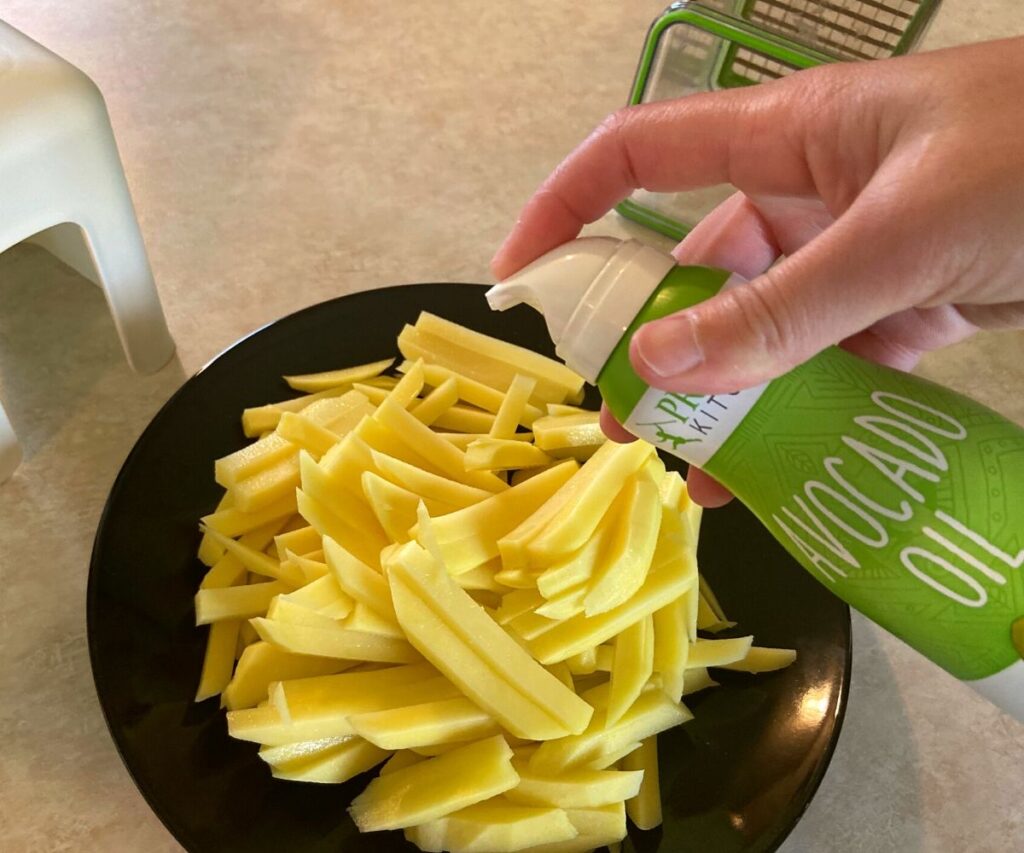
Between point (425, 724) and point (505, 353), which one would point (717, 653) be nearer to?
point (425, 724)

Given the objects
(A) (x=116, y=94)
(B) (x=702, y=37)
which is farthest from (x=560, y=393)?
(A) (x=116, y=94)

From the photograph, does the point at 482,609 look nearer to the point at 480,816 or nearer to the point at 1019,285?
the point at 480,816

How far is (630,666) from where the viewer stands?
2.14ft

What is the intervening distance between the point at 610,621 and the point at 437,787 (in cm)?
16

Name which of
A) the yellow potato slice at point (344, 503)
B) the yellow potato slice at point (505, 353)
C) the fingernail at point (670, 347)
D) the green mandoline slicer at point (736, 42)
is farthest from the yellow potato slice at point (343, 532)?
the green mandoline slicer at point (736, 42)

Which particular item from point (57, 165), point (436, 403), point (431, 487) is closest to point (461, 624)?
point (431, 487)

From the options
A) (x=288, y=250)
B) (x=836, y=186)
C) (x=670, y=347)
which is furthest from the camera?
(x=288, y=250)

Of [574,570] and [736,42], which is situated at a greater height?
[736,42]

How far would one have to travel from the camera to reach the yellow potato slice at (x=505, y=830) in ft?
1.96

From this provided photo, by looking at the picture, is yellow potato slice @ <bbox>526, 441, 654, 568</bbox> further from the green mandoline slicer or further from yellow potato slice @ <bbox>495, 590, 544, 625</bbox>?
the green mandoline slicer

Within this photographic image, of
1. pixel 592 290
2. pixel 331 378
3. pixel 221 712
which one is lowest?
pixel 221 712

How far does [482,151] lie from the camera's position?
1.21m

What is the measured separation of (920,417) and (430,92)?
0.96m

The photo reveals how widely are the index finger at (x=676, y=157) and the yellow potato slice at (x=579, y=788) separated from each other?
1.13 ft
